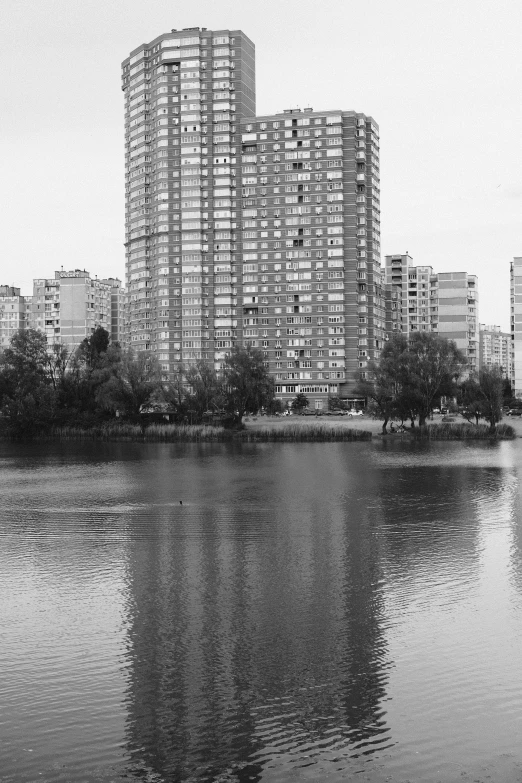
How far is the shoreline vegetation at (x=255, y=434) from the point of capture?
101 m

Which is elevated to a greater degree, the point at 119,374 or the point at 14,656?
the point at 119,374

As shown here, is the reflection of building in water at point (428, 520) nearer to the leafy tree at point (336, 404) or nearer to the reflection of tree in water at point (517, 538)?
the reflection of tree in water at point (517, 538)

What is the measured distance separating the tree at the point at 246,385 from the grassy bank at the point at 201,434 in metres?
3.82

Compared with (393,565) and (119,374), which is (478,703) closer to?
(393,565)

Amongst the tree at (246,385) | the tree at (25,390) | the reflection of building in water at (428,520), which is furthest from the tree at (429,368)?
the reflection of building in water at (428,520)

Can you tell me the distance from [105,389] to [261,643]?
296 ft

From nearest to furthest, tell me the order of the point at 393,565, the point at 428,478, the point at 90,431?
the point at 393,565
the point at 428,478
the point at 90,431

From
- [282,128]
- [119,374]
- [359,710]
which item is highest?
[282,128]

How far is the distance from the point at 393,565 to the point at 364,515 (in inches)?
448

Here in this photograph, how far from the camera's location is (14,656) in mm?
17406

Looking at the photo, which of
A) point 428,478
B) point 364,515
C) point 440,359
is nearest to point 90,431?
point 440,359

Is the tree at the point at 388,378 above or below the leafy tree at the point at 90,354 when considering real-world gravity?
below

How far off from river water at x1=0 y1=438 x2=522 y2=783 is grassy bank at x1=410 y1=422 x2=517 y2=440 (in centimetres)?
6133

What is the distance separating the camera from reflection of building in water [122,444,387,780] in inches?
529
